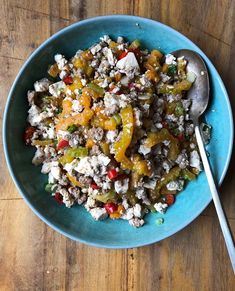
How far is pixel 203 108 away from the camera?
1855 millimetres

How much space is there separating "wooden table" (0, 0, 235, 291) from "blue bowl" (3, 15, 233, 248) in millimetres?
122

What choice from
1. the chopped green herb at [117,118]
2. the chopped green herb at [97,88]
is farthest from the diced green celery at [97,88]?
the chopped green herb at [117,118]

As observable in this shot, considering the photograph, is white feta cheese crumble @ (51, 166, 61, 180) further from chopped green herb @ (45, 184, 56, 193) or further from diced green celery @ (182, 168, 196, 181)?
diced green celery @ (182, 168, 196, 181)

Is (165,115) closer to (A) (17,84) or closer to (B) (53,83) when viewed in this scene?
(B) (53,83)

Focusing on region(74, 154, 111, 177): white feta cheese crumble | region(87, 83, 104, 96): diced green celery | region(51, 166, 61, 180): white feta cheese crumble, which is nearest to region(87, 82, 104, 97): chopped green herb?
region(87, 83, 104, 96): diced green celery

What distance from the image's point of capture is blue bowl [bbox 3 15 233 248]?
1.83 meters

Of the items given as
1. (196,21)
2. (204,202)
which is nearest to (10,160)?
(204,202)

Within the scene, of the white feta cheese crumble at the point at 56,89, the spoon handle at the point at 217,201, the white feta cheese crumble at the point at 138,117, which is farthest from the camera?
the white feta cheese crumble at the point at 56,89

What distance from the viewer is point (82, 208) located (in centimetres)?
194

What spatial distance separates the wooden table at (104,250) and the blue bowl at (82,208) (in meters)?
0.12

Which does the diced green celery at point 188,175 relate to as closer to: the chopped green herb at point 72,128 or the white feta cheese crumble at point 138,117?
the white feta cheese crumble at point 138,117

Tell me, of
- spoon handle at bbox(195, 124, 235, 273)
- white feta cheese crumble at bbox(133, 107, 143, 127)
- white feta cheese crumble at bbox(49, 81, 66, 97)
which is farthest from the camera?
white feta cheese crumble at bbox(49, 81, 66, 97)

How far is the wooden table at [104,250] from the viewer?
1.96 meters

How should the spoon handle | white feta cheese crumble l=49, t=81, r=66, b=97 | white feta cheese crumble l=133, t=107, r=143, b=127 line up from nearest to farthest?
white feta cheese crumble l=133, t=107, r=143, b=127, the spoon handle, white feta cheese crumble l=49, t=81, r=66, b=97
